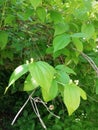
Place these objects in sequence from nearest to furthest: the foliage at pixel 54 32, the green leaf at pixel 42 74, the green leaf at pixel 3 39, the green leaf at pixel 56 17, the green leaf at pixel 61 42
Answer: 1. the green leaf at pixel 42 74
2. the green leaf at pixel 61 42
3. the foliage at pixel 54 32
4. the green leaf at pixel 56 17
5. the green leaf at pixel 3 39

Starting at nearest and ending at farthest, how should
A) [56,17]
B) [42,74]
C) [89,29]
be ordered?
[42,74]
[89,29]
[56,17]

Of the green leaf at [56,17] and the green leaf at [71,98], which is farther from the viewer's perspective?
the green leaf at [56,17]

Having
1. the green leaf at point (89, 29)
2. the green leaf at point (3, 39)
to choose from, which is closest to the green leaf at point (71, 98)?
the green leaf at point (89, 29)

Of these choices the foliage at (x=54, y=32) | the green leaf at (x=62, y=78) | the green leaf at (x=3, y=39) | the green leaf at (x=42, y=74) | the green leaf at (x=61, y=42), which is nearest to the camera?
the green leaf at (x=42, y=74)

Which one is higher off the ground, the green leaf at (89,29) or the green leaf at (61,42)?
the green leaf at (61,42)

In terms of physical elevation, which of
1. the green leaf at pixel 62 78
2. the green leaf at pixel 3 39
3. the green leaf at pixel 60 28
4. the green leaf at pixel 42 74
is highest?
the green leaf at pixel 42 74

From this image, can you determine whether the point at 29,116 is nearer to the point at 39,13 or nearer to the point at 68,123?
the point at 68,123

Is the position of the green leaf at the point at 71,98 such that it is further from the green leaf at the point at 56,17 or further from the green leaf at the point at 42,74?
the green leaf at the point at 56,17

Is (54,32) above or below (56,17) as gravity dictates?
below

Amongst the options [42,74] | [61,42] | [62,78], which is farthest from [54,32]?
[42,74]

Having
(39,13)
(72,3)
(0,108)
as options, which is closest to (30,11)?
(39,13)

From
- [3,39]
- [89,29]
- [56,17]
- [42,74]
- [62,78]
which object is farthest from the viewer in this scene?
[3,39]

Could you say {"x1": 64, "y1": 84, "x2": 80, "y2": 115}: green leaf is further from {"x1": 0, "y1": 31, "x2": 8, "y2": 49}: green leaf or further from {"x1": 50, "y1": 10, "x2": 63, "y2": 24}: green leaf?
{"x1": 0, "y1": 31, "x2": 8, "y2": 49}: green leaf

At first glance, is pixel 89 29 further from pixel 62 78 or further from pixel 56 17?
pixel 62 78
